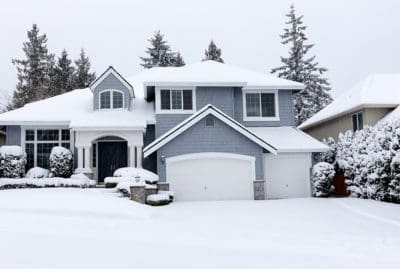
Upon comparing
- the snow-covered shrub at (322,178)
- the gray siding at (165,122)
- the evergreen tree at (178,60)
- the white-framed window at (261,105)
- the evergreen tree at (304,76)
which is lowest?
the snow-covered shrub at (322,178)

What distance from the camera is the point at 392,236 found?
9.32m

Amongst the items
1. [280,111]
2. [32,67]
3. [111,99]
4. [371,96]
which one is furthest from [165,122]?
[32,67]

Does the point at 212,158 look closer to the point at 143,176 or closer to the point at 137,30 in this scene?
the point at 143,176

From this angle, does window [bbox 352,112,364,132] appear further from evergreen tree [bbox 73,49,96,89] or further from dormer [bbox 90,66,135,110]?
evergreen tree [bbox 73,49,96,89]

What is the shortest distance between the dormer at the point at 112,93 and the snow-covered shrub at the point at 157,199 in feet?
21.5

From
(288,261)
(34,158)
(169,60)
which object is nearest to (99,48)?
(169,60)

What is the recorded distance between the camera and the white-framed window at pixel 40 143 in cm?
Result: 1975

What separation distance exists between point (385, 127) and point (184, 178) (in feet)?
28.0

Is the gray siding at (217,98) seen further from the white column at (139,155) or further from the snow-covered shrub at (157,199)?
the snow-covered shrub at (157,199)

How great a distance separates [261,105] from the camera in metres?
21.1

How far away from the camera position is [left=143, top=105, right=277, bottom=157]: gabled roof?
57.2 ft

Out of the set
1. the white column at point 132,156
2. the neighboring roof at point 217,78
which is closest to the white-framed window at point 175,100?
the neighboring roof at point 217,78

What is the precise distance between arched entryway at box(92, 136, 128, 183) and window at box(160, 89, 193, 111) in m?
2.80

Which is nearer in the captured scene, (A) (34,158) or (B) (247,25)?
(A) (34,158)
